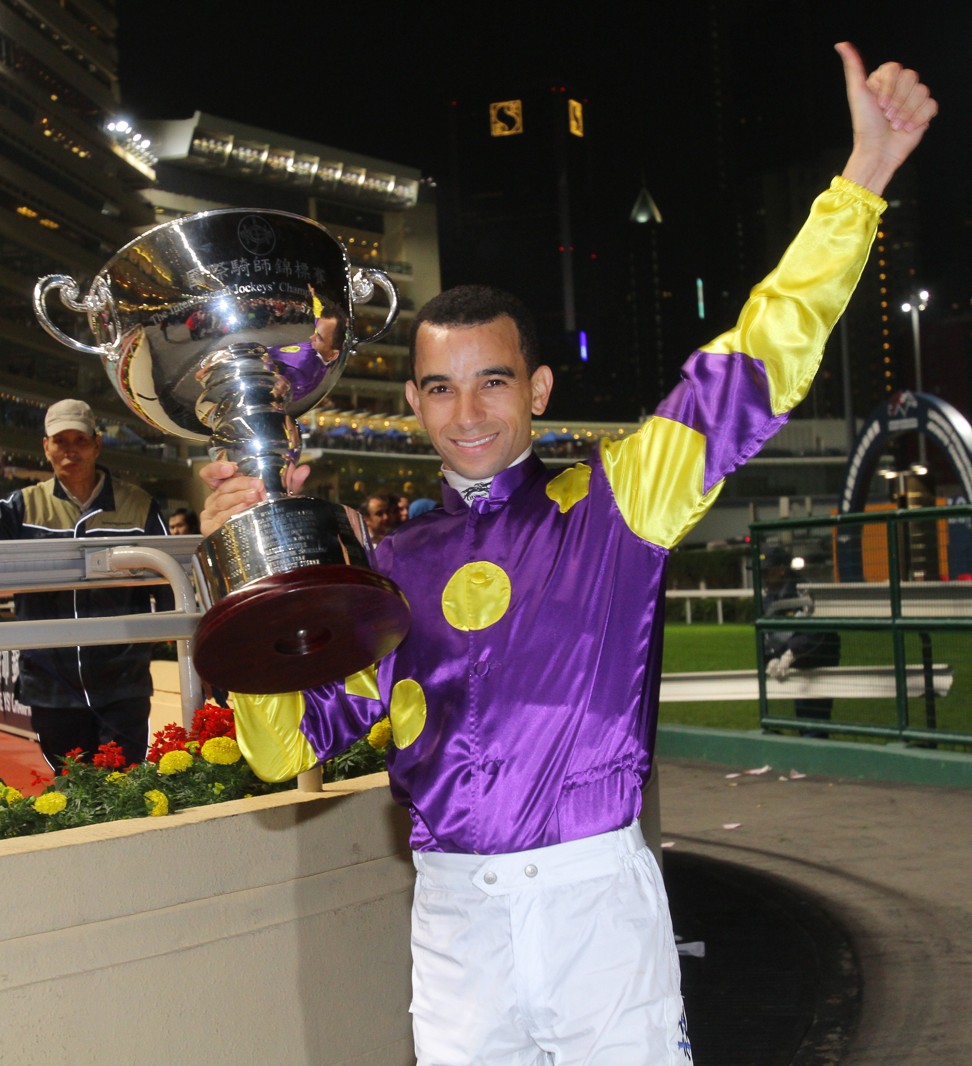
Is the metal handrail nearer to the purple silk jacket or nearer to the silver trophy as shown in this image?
the silver trophy

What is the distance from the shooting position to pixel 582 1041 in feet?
6.37

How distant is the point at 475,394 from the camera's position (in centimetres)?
220

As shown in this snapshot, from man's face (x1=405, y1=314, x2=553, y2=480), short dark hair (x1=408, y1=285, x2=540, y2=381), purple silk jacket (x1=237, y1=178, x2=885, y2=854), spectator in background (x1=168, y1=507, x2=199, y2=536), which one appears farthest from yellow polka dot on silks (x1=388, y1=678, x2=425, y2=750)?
spectator in background (x1=168, y1=507, x2=199, y2=536)

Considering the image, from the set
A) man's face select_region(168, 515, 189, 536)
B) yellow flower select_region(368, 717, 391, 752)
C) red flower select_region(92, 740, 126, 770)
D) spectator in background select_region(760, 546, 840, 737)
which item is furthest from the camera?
man's face select_region(168, 515, 189, 536)

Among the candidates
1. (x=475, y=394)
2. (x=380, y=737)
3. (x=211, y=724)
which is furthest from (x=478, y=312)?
(x=380, y=737)

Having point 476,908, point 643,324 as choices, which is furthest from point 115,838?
point 643,324

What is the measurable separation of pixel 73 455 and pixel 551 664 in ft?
12.1

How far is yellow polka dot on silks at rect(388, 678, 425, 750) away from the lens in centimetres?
214

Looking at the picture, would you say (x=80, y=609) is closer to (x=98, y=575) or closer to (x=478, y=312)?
(x=98, y=575)

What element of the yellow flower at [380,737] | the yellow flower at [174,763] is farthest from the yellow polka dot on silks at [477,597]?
the yellow flower at [380,737]

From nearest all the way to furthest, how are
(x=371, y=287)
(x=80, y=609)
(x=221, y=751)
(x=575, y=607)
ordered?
(x=575, y=607) < (x=371, y=287) < (x=221, y=751) < (x=80, y=609)

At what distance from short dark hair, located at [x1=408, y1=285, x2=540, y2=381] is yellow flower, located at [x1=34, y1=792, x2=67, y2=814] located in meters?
1.50

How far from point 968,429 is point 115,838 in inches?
534

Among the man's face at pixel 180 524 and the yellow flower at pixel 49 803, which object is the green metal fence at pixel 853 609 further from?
the yellow flower at pixel 49 803
